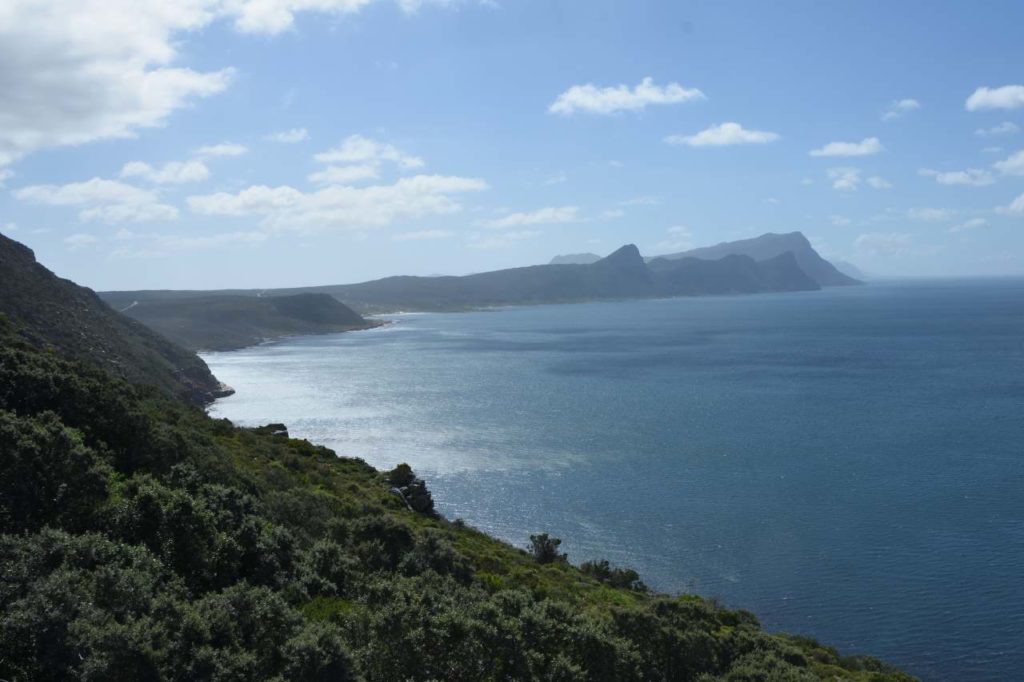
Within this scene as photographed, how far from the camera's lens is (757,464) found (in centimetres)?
5906

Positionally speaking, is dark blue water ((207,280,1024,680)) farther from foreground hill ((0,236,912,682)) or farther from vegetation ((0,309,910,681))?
foreground hill ((0,236,912,682))

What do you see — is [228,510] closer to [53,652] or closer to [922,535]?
[53,652]

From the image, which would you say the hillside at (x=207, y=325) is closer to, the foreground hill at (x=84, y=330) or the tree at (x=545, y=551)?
the foreground hill at (x=84, y=330)

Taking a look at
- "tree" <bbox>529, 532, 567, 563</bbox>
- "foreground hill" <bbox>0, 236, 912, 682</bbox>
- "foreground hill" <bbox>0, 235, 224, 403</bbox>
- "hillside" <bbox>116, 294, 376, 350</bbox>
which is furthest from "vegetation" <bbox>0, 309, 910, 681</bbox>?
"hillside" <bbox>116, 294, 376, 350</bbox>

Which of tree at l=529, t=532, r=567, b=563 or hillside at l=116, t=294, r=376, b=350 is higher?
hillside at l=116, t=294, r=376, b=350

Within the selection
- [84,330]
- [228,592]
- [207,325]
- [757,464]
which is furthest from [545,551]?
[207,325]

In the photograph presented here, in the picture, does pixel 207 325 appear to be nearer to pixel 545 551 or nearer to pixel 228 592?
pixel 545 551

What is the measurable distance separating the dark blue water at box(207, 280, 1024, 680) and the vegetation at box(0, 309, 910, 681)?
947cm

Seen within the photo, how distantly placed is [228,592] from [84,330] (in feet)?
240

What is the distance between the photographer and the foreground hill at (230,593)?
1169cm

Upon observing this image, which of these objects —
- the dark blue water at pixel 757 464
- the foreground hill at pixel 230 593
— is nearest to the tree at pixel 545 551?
the dark blue water at pixel 757 464

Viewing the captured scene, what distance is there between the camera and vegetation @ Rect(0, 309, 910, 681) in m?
11.7

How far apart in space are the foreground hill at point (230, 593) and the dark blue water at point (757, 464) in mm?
9976

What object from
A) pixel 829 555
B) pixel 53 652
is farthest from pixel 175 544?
pixel 829 555
